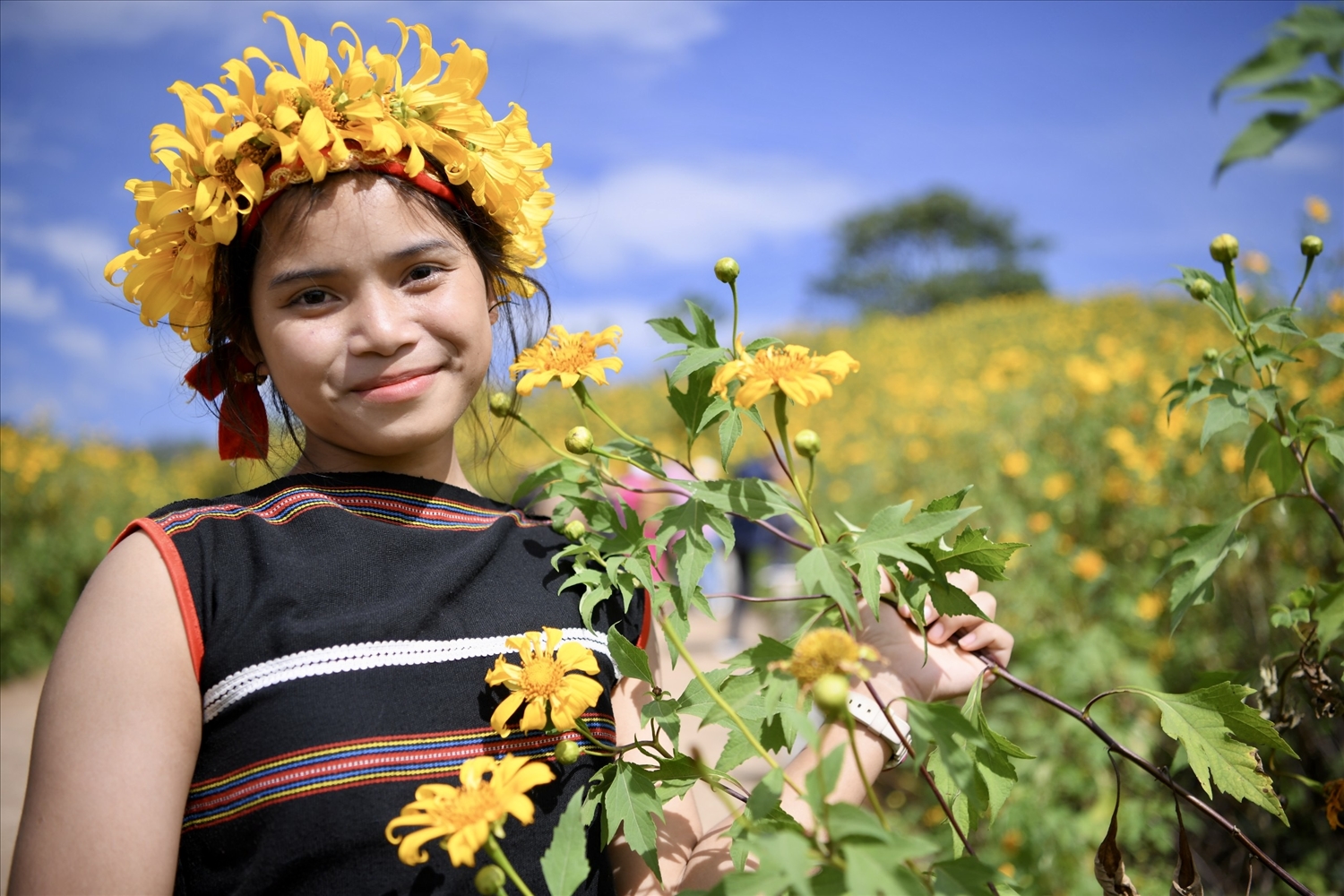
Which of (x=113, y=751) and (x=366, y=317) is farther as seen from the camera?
(x=366, y=317)

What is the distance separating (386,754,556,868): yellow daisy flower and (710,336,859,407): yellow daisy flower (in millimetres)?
384

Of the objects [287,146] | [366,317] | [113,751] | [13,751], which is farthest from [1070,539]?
[13,751]

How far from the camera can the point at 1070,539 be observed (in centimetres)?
322

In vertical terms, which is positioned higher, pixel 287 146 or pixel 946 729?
pixel 287 146

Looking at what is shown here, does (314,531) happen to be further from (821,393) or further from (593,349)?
(821,393)

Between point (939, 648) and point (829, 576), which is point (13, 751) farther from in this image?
point (829, 576)

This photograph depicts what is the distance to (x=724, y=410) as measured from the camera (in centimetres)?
92

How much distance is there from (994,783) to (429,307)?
82 cm

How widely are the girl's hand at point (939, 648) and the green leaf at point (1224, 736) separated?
0.18m

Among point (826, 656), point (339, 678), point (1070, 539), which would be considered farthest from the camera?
point (1070, 539)

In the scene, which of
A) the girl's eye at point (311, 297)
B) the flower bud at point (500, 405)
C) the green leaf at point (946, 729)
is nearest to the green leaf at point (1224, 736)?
the green leaf at point (946, 729)

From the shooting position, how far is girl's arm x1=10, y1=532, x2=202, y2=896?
821 mm

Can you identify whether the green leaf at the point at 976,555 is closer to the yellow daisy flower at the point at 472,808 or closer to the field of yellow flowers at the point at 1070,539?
the field of yellow flowers at the point at 1070,539

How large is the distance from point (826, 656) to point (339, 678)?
57cm
